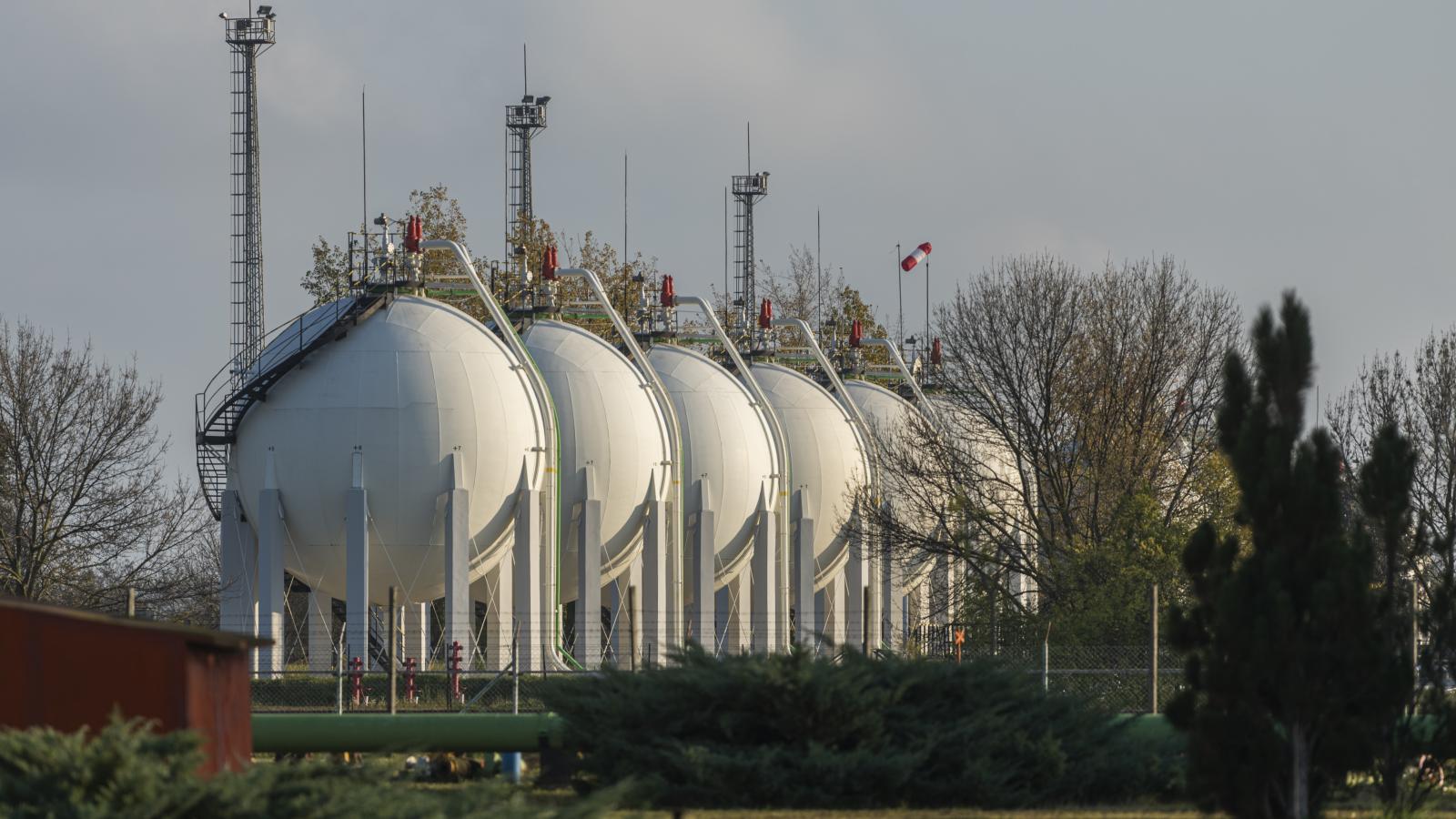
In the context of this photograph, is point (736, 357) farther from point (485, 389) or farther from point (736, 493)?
point (485, 389)

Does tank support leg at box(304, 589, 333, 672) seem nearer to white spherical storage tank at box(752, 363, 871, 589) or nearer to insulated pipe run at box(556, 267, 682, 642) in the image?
insulated pipe run at box(556, 267, 682, 642)

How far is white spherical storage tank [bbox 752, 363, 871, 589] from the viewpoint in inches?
2170

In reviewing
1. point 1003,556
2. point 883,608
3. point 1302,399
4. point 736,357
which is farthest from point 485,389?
point 1302,399

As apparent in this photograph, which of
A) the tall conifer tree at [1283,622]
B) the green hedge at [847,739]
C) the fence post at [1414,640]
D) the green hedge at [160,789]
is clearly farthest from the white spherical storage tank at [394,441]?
the green hedge at [160,789]

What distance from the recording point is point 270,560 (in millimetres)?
39312

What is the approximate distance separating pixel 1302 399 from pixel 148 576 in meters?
34.4

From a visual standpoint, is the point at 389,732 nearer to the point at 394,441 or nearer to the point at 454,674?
the point at 454,674

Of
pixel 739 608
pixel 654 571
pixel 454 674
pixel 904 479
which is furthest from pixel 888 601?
pixel 454 674

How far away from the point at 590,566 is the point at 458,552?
4.57 meters

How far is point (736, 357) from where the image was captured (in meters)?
54.5

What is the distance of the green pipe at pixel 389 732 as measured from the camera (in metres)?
22.2

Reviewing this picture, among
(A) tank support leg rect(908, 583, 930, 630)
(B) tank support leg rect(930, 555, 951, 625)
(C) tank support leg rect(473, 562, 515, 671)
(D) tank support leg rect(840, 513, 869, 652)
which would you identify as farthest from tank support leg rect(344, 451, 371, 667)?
(D) tank support leg rect(840, 513, 869, 652)

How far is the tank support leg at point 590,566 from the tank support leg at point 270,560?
596 cm

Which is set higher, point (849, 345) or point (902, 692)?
point (849, 345)
